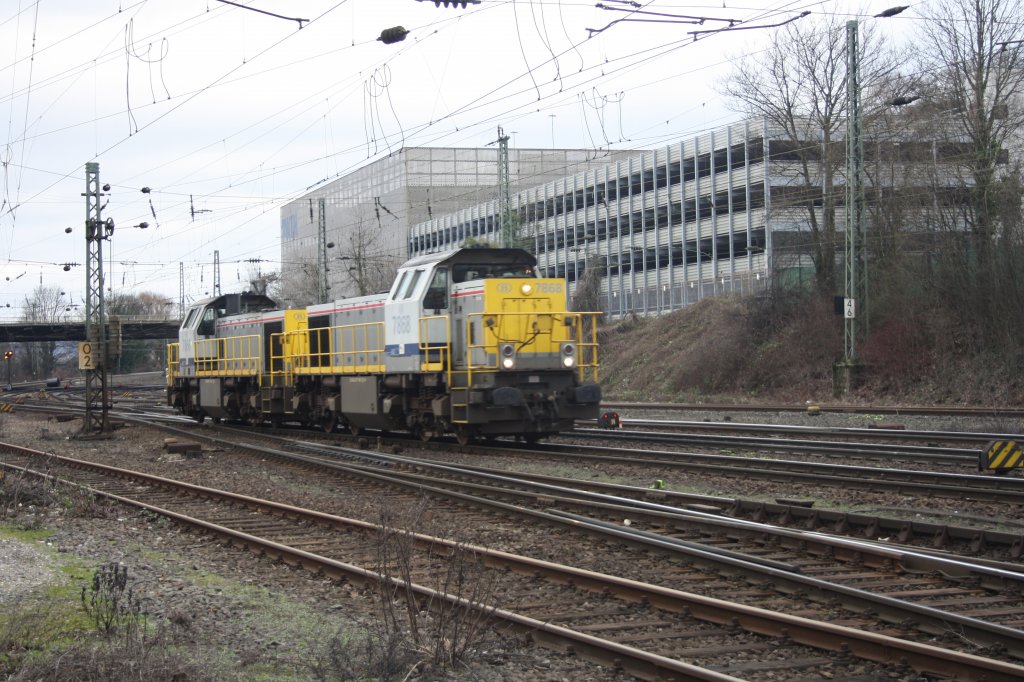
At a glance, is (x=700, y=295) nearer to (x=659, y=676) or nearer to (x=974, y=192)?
(x=974, y=192)

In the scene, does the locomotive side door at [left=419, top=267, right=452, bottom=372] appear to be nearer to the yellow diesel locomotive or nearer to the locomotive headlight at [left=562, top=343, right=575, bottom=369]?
the yellow diesel locomotive

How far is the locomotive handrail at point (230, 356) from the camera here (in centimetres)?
2561

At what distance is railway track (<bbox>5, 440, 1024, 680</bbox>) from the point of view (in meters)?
5.66

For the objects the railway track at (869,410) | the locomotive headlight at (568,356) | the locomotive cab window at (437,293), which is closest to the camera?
the locomotive headlight at (568,356)

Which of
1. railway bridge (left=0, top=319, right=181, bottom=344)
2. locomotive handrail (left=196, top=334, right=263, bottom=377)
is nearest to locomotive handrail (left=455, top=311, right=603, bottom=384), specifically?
locomotive handrail (left=196, top=334, right=263, bottom=377)

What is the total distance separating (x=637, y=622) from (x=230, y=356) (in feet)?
73.2

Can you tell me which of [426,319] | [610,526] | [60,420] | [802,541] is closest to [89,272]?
[60,420]

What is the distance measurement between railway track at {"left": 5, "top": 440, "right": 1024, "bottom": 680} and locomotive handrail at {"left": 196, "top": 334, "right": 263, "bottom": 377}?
16.1m

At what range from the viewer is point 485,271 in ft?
61.6

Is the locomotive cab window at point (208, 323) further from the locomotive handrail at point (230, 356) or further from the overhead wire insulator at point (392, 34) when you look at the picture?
the overhead wire insulator at point (392, 34)

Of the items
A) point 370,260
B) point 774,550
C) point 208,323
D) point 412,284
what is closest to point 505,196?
point 208,323

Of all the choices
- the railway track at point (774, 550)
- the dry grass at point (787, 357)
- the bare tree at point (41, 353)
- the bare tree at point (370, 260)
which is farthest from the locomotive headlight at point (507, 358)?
the bare tree at point (41, 353)

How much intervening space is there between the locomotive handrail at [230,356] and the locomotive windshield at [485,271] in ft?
28.3

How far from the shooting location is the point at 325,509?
40.4 ft
